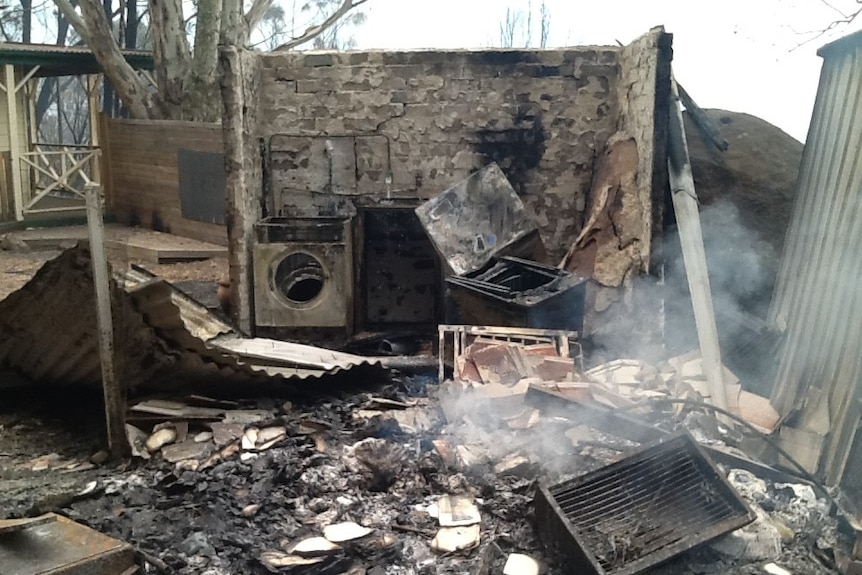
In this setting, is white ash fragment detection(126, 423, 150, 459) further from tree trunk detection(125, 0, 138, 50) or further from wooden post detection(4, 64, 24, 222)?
tree trunk detection(125, 0, 138, 50)

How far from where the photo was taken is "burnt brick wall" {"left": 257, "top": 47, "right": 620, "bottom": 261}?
7.39 metres

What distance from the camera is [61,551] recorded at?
3057mm

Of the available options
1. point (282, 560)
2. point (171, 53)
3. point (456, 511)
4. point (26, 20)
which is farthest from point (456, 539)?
point (26, 20)

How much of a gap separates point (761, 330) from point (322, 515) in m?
3.85

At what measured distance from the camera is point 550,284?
6031 millimetres

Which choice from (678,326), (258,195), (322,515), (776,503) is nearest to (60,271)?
(322,515)

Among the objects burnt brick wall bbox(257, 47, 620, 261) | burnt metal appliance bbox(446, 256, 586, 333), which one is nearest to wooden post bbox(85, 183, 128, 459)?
burnt metal appliance bbox(446, 256, 586, 333)

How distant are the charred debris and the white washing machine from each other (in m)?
1.23

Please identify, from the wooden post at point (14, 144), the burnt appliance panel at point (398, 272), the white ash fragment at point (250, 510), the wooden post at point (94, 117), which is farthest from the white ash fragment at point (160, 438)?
the wooden post at point (94, 117)

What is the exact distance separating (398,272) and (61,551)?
5.59 m

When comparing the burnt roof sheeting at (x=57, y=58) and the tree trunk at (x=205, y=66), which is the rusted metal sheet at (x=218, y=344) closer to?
the tree trunk at (x=205, y=66)

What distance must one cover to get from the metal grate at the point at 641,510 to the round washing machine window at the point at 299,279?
14.3 ft

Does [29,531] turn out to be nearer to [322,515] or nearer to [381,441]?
[322,515]

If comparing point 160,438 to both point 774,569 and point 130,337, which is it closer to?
point 130,337
